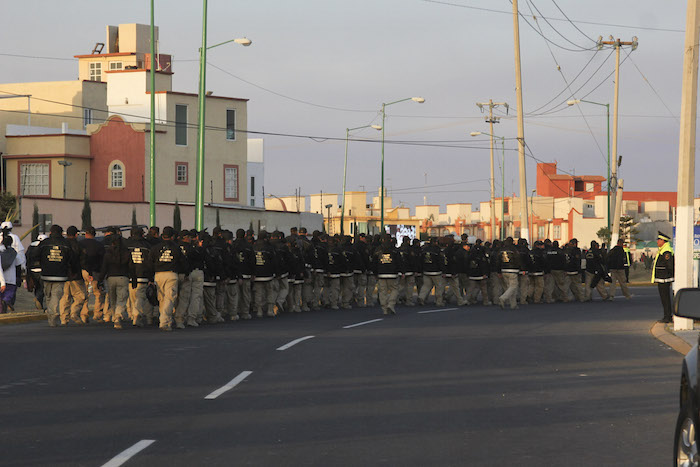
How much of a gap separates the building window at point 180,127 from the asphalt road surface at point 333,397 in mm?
46873

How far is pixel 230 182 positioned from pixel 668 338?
51879 mm

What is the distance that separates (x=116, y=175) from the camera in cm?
6494

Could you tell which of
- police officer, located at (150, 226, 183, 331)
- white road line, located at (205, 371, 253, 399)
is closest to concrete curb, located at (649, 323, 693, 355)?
white road line, located at (205, 371, 253, 399)

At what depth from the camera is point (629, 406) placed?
11.0m

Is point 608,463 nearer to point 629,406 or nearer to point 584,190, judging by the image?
point 629,406

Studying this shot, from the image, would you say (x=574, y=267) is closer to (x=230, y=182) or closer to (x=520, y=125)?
(x=520, y=125)

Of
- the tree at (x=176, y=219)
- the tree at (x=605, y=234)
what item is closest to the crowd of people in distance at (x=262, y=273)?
the tree at (x=176, y=219)

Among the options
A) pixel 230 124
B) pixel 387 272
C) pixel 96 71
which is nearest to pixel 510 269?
pixel 387 272

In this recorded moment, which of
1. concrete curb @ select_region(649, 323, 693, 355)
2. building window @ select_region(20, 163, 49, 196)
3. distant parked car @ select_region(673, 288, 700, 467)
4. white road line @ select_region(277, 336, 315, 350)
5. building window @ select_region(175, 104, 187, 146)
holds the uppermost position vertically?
building window @ select_region(175, 104, 187, 146)

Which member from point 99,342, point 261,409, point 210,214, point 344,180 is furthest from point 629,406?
point 344,180

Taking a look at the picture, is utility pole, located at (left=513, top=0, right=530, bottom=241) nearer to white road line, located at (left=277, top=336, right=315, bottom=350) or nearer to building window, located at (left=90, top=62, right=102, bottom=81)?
white road line, located at (left=277, top=336, right=315, bottom=350)

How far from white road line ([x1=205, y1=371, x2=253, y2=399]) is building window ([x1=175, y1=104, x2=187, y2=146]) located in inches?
2137

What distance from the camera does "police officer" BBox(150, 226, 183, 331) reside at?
20.0m

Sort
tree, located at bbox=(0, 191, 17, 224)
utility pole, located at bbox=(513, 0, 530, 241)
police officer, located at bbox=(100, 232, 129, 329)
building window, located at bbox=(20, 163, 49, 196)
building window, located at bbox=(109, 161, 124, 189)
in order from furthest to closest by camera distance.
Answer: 1. building window, located at bbox=(109, 161, 124, 189)
2. building window, located at bbox=(20, 163, 49, 196)
3. tree, located at bbox=(0, 191, 17, 224)
4. utility pole, located at bbox=(513, 0, 530, 241)
5. police officer, located at bbox=(100, 232, 129, 329)
